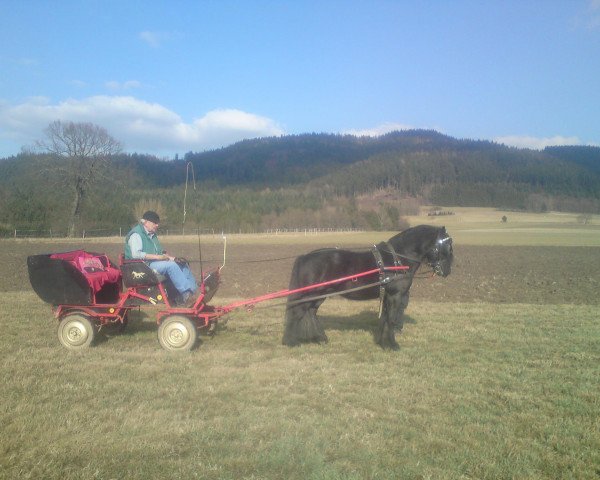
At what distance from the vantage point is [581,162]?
136 m

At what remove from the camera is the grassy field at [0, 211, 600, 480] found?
3.46 m

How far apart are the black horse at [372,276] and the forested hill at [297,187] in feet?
9.32

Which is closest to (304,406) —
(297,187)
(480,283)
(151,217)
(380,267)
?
(380,267)

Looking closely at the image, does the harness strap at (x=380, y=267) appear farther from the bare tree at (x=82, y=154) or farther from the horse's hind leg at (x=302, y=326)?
the bare tree at (x=82, y=154)

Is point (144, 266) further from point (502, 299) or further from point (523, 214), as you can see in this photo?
point (523, 214)

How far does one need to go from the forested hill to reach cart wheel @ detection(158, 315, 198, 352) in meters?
2.51

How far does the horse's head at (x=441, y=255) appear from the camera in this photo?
23.7 feet

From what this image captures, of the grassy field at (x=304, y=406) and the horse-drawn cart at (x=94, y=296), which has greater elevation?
the horse-drawn cart at (x=94, y=296)

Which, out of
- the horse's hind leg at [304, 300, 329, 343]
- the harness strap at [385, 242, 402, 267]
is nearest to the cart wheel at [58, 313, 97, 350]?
the horse's hind leg at [304, 300, 329, 343]

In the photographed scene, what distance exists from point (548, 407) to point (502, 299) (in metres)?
8.53

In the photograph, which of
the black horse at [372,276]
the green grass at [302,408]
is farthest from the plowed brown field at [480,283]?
the green grass at [302,408]

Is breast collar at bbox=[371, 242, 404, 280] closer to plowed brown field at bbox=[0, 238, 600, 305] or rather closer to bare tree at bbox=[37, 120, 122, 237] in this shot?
plowed brown field at bbox=[0, 238, 600, 305]

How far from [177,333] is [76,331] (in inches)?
59.4

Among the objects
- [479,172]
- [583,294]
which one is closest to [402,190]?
[479,172]
